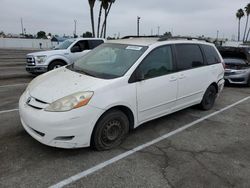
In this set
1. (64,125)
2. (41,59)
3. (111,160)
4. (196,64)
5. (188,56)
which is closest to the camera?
(64,125)

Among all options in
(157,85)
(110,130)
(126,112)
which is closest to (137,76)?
(157,85)

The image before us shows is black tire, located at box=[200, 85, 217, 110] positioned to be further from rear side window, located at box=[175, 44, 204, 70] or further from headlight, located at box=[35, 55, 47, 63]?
headlight, located at box=[35, 55, 47, 63]

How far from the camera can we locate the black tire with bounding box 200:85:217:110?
17.7ft

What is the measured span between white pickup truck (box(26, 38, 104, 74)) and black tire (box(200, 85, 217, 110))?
5571mm

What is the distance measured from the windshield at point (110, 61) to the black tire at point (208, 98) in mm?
2372

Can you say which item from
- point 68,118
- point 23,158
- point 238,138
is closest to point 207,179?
point 238,138

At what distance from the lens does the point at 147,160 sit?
3229 millimetres

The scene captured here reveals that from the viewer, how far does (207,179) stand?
9.32 feet

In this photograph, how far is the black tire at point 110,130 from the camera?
324 centimetres

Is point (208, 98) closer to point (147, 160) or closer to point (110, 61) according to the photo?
point (110, 61)

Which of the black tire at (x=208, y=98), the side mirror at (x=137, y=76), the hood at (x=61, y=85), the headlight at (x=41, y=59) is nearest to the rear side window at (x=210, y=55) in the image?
the black tire at (x=208, y=98)

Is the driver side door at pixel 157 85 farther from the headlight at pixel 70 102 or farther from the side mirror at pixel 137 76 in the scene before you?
the headlight at pixel 70 102

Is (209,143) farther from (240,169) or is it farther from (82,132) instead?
(82,132)

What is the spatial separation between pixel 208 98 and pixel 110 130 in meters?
3.17
